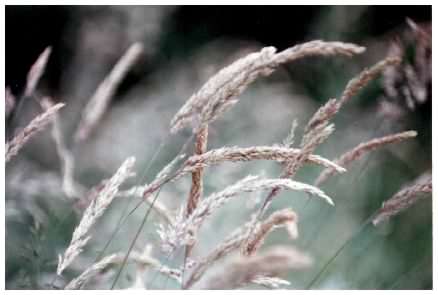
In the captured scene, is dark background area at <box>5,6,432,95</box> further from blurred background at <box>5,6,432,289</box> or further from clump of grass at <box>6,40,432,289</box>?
clump of grass at <box>6,40,432,289</box>

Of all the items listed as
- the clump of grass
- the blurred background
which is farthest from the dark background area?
the clump of grass

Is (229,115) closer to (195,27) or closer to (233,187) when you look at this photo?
(195,27)

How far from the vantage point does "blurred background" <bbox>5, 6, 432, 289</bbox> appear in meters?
1.55

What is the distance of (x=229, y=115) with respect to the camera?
156 cm

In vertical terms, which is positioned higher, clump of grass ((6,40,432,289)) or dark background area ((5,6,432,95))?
dark background area ((5,6,432,95))

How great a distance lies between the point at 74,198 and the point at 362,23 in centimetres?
85

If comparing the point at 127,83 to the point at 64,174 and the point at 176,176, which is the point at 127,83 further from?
the point at 176,176

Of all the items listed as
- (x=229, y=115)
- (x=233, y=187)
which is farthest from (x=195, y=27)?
(x=233, y=187)

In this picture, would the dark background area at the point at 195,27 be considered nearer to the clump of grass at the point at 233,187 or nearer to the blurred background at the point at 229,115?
the blurred background at the point at 229,115

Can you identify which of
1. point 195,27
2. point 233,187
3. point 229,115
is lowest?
point 233,187

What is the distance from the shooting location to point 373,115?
62.2 inches

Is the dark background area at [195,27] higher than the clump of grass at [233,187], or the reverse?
the dark background area at [195,27]

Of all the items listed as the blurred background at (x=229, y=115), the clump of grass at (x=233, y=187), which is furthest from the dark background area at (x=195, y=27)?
the clump of grass at (x=233, y=187)

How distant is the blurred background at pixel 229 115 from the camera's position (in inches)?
61.1
